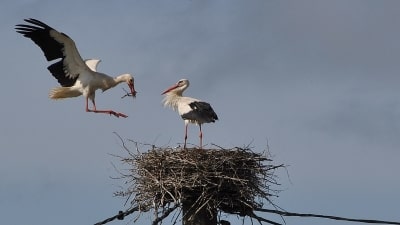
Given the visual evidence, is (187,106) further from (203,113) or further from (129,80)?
(129,80)

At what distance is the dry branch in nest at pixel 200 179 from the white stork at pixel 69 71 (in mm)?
4464

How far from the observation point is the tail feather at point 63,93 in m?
17.0

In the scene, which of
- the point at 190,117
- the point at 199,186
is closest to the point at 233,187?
the point at 199,186

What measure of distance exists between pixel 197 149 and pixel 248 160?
0.57 m

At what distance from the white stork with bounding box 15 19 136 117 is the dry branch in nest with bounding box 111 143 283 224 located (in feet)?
14.6

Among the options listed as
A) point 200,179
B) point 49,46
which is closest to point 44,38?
point 49,46

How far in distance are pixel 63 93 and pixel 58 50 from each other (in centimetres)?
64

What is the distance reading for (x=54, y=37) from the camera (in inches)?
661

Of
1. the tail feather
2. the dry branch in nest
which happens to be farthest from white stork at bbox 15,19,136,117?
the dry branch in nest

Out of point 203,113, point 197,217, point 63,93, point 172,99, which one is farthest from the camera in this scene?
point 63,93

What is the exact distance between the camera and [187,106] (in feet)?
52.7

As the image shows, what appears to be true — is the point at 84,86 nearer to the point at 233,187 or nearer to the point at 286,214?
the point at 233,187

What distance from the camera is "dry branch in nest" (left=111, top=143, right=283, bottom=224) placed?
1104cm

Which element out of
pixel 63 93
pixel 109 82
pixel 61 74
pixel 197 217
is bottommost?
pixel 197 217
